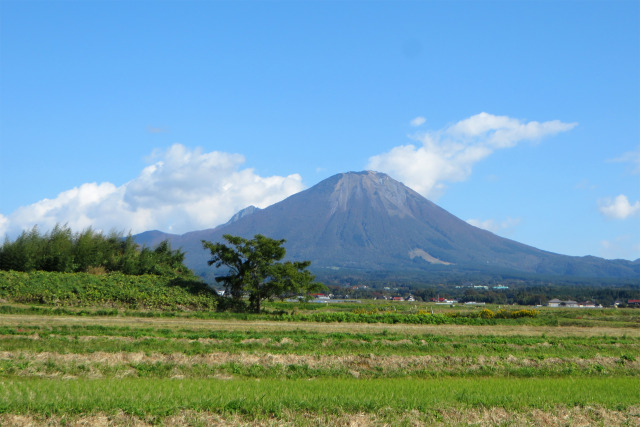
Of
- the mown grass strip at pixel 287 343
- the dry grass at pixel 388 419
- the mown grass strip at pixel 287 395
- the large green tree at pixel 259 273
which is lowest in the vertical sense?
the dry grass at pixel 388 419

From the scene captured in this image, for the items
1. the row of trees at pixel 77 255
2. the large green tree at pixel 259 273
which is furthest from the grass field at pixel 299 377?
the row of trees at pixel 77 255

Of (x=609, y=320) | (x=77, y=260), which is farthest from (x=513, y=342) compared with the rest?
(x=77, y=260)

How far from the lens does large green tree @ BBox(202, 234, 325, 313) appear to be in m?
37.1

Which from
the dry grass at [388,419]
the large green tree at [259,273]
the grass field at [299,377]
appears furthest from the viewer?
the large green tree at [259,273]

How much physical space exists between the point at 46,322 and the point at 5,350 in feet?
24.8

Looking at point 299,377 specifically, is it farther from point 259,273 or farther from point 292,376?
point 259,273

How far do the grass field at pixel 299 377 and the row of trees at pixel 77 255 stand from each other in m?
16.1

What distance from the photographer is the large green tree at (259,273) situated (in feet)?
122

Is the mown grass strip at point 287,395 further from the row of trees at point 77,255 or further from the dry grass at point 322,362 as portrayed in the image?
the row of trees at point 77,255

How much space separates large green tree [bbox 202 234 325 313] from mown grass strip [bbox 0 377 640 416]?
20.8 m

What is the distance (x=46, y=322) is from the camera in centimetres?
2455

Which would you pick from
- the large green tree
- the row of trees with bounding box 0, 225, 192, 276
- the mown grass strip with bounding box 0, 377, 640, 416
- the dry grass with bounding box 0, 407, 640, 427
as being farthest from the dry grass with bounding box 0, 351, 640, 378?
the row of trees with bounding box 0, 225, 192, 276

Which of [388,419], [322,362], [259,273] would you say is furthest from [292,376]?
[259,273]

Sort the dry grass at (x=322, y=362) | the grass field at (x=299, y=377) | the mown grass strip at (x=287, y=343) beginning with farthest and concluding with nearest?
1. the mown grass strip at (x=287, y=343)
2. the dry grass at (x=322, y=362)
3. the grass field at (x=299, y=377)
